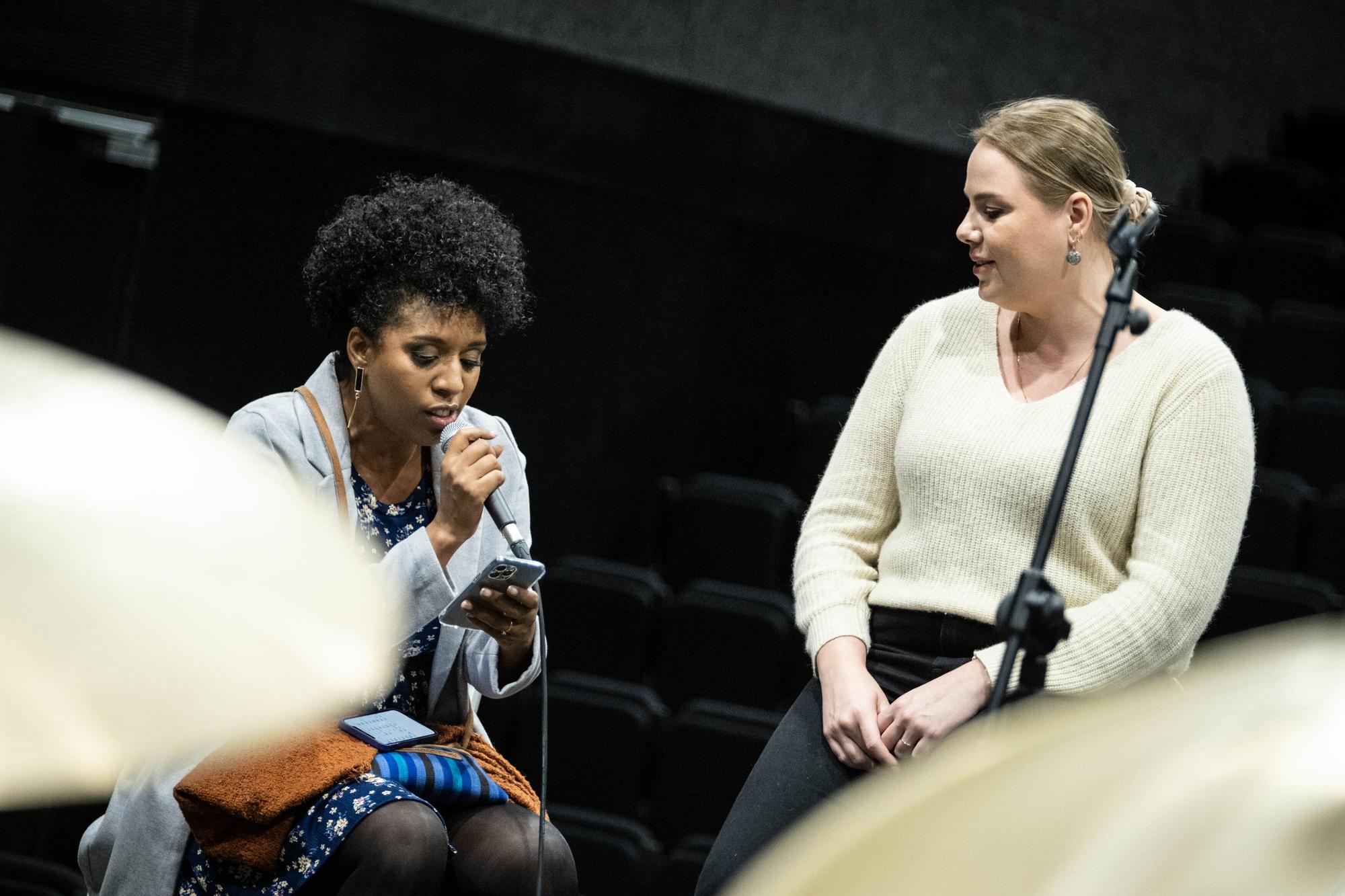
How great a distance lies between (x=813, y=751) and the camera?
62.1 inches

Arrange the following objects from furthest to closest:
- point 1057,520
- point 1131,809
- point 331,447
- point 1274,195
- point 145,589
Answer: point 1274,195 < point 331,447 < point 1057,520 < point 145,589 < point 1131,809

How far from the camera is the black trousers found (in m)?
1.53

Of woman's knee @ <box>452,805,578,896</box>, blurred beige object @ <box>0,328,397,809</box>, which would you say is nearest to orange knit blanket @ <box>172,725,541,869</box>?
woman's knee @ <box>452,805,578,896</box>

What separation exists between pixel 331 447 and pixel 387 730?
0.34 metres

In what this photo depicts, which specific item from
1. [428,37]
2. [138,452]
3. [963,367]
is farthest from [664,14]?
[138,452]

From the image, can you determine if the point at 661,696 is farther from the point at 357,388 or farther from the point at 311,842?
the point at 311,842

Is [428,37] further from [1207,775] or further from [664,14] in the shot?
[1207,775]

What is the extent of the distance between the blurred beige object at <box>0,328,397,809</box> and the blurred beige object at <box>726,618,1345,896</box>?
21 cm

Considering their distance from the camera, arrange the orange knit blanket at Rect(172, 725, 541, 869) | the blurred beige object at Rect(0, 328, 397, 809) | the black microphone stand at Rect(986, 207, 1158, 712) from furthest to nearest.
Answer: the orange knit blanket at Rect(172, 725, 541, 869)
the black microphone stand at Rect(986, 207, 1158, 712)
the blurred beige object at Rect(0, 328, 397, 809)

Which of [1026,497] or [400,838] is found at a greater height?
[1026,497]

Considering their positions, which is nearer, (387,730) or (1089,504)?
(1089,504)

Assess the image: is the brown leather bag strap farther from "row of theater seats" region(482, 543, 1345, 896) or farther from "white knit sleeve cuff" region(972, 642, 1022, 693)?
"row of theater seats" region(482, 543, 1345, 896)

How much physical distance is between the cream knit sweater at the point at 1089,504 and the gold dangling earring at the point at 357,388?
0.60 metres

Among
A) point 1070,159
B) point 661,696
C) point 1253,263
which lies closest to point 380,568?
point 1070,159
